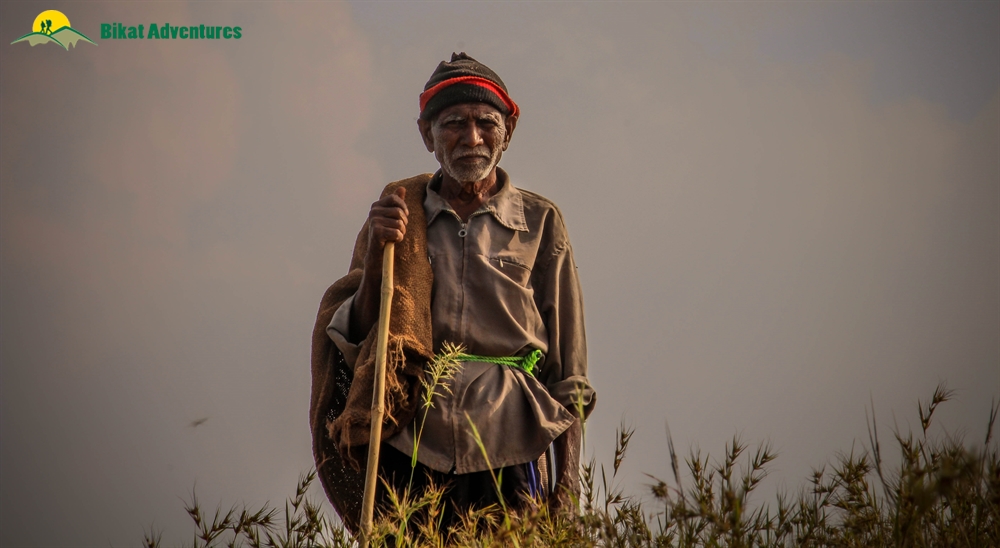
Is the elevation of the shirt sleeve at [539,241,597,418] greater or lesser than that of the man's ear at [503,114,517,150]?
lesser

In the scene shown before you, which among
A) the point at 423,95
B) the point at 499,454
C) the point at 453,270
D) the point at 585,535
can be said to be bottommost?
the point at 585,535

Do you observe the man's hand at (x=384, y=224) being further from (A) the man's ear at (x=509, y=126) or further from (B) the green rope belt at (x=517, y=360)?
(A) the man's ear at (x=509, y=126)

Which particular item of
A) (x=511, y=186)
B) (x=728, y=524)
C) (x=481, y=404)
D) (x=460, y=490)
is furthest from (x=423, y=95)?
(x=728, y=524)

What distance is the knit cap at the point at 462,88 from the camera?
3.90m

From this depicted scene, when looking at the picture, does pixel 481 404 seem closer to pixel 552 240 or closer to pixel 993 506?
pixel 552 240

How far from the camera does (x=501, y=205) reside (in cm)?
401

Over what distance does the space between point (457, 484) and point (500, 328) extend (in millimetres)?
606

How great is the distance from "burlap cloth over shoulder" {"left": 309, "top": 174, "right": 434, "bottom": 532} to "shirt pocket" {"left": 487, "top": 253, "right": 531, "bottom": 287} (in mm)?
271

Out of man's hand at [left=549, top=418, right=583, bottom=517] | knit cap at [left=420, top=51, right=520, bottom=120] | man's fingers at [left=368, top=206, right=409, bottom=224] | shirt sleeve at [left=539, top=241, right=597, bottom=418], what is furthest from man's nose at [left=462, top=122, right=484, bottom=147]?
man's hand at [left=549, top=418, right=583, bottom=517]

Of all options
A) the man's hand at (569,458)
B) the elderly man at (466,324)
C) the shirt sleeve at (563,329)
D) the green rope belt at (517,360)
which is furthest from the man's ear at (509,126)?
the man's hand at (569,458)

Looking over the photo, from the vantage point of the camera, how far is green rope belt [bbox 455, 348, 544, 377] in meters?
3.76

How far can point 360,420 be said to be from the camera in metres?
3.61

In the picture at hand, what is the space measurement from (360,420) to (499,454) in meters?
0.52

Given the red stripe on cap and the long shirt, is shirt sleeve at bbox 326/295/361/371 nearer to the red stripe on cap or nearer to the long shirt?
the long shirt
